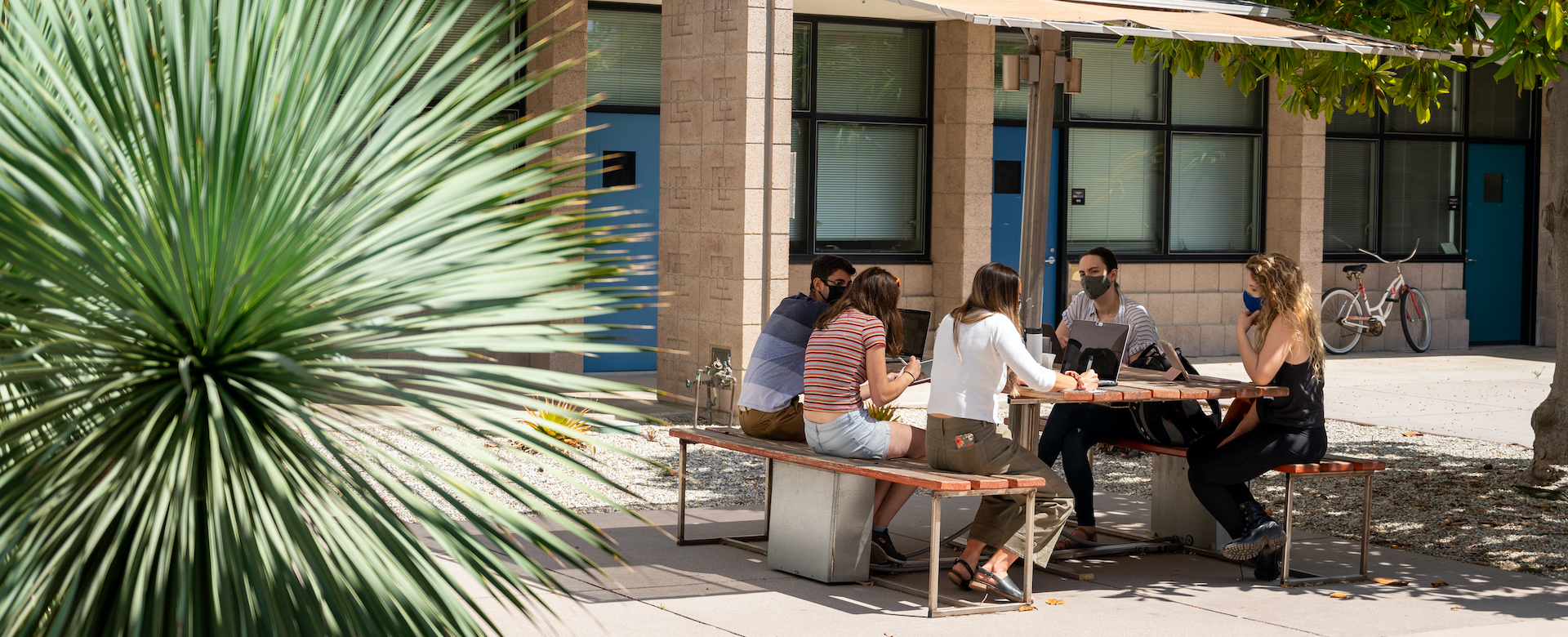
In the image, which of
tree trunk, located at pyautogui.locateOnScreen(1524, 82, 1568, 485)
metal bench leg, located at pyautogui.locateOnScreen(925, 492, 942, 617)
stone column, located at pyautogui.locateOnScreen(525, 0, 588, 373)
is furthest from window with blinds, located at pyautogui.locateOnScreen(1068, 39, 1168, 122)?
metal bench leg, located at pyautogui.locateOnScreen(925, 492, 942, 617)

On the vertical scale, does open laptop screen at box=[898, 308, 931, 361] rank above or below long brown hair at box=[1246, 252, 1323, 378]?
below

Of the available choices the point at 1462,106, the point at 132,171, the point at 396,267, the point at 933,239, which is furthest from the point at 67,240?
the point at 1462,106

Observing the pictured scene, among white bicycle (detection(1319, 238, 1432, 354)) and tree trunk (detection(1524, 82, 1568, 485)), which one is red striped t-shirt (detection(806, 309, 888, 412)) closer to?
tree trunk (detection(1524, 82, 1568, 485))

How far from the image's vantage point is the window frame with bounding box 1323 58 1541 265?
55.1 ft

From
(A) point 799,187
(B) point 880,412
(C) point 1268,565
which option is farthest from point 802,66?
(C) point 1268,565

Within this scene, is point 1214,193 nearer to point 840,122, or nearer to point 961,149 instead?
point 961,149

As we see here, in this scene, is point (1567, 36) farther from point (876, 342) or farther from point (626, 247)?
point (626, 247)

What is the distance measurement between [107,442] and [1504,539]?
→ 669cm

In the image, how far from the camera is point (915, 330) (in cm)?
767

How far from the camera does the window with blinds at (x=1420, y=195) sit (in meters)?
17.1

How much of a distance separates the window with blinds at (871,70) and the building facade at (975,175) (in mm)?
19

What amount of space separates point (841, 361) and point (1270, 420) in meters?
1.80

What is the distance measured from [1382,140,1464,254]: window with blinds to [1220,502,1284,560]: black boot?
38.5 feet

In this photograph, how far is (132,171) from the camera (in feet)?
7.77
